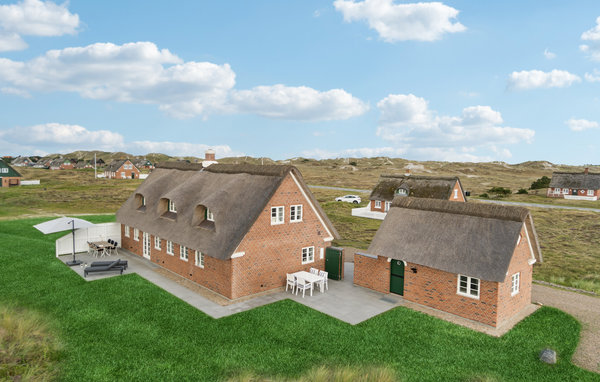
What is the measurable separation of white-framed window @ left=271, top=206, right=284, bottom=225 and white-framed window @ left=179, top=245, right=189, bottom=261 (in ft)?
18.7

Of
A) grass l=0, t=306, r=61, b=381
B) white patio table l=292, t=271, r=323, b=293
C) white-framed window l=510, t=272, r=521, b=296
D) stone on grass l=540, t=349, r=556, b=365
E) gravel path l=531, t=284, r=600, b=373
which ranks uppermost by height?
white-framed window l=510, t=272, r=521, b=296

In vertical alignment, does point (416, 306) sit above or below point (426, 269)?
below

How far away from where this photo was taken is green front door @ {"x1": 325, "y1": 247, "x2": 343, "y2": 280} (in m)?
20.8

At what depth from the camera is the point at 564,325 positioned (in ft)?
51.1

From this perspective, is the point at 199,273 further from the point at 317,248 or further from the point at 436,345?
the point at 436,345

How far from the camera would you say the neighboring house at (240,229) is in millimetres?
17500

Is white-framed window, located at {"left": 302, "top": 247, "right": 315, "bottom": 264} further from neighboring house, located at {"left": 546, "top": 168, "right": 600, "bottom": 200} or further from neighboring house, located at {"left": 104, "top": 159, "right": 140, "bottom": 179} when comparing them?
neighboring house, located at {"left": 104, "top": 159, "right": 140, "bottom": 179}

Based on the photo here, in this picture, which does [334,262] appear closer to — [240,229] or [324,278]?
[324,278]

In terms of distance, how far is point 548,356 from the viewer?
12.5 metres

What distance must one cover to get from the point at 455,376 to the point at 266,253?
33.0 ft

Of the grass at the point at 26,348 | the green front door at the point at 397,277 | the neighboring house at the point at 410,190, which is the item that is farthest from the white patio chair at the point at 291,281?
the neighboring house at the point at 410,190

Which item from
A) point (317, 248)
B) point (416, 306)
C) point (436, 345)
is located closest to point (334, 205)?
point (317, 248)

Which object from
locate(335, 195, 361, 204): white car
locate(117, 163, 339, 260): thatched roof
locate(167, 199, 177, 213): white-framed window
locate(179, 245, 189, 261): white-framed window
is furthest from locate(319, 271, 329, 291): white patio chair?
locate(335, 195, 361, 204): white car

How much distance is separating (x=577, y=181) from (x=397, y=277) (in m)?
73.7
